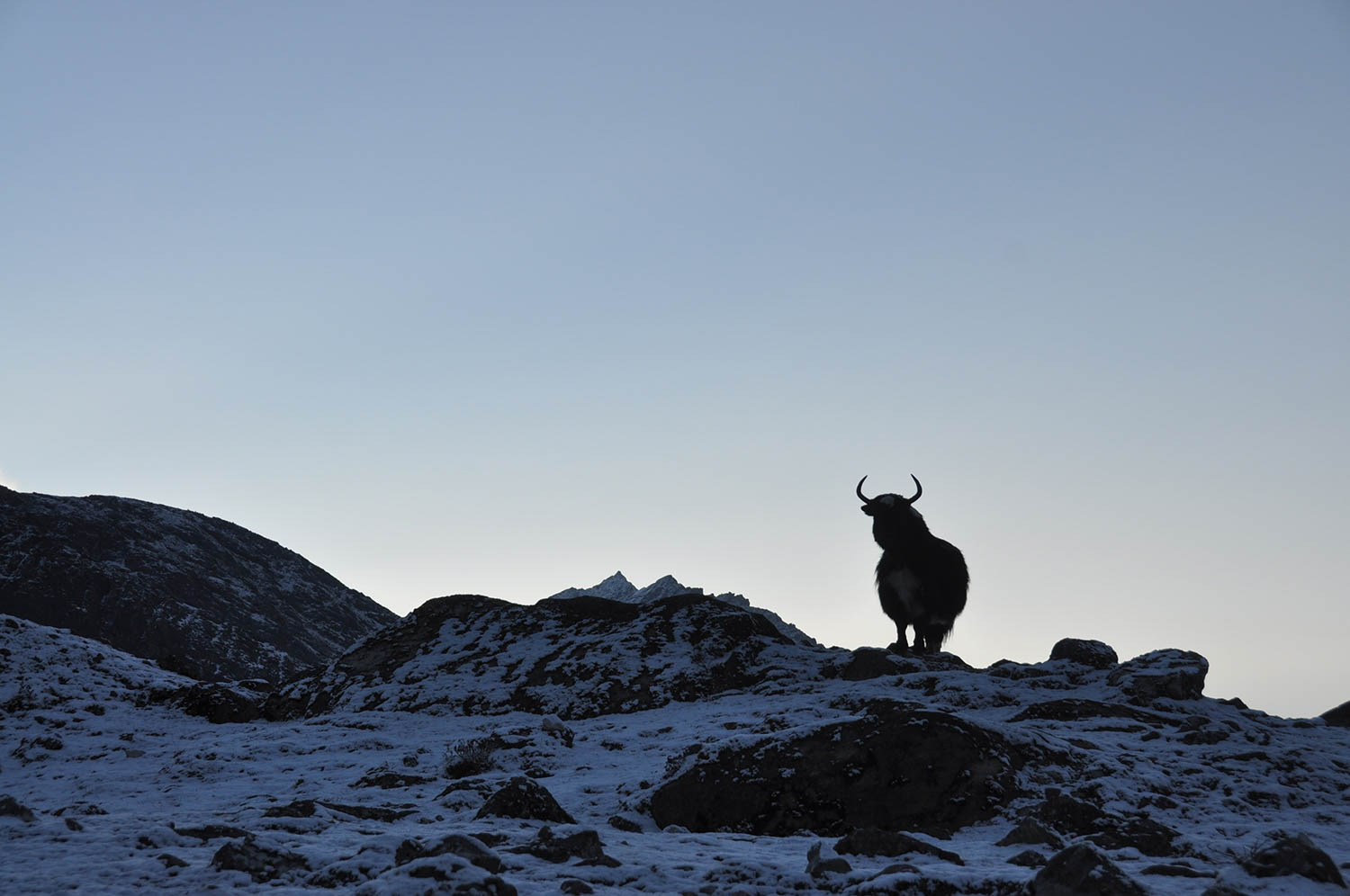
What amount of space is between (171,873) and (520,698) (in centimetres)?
1167

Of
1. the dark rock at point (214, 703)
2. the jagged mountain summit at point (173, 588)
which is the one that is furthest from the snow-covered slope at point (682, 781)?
the jagged mountain summit at point (173, 588)

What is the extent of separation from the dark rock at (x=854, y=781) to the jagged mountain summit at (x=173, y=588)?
26.1m

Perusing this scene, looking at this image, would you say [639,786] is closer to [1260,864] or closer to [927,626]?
[1260,864]

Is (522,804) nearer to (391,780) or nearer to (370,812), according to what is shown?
(370,812)

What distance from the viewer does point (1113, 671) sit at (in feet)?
53.1

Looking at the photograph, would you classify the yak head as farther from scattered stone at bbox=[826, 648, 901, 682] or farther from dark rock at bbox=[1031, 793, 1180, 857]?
dark rock at bbox=[1031, 793, 1180, 857]

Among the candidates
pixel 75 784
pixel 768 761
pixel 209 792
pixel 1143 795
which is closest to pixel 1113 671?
pixel 1143 795

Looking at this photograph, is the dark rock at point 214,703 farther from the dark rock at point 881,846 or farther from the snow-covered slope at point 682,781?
the dark rock at point 881,846

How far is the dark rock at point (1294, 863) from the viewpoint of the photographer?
6.18 metres

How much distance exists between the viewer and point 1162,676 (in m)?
15.3

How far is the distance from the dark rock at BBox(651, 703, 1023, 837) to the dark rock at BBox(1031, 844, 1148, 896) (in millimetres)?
3285

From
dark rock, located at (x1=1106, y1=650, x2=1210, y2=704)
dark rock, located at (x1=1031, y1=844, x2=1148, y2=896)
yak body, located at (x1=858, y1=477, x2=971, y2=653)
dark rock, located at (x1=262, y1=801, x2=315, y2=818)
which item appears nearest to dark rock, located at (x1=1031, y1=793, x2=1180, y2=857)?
dark rock, located at (x1=1031, y1=844, x2=1148, y2=896)

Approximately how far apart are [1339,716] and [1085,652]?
398 cm

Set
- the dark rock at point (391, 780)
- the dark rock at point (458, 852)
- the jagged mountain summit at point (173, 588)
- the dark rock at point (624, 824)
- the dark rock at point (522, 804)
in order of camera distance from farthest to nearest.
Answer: the jagged mountain summit at point (173, 588), the dark rock at point (391, 780), the dark rock at point (624, 824), the dark rock at point (522, 804), the dark rock at point (458, 852)
